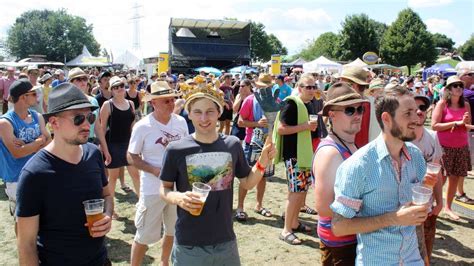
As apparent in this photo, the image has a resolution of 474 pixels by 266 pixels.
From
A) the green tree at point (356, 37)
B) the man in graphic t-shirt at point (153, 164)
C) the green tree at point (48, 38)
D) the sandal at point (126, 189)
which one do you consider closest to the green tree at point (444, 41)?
the green tree at point (356, 37)

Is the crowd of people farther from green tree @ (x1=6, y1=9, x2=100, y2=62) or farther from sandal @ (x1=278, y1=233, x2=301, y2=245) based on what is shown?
green tree @ (x1=6, y1=9, x2=100, y2=62)

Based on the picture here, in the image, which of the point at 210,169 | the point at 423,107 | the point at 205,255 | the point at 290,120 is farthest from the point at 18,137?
the point at 423,107

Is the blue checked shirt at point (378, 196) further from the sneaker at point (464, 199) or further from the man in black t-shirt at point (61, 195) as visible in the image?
the sneaker at point (464, 199)

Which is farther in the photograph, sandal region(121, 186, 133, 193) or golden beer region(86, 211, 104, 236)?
sandal region(121, 186, 133, 193)

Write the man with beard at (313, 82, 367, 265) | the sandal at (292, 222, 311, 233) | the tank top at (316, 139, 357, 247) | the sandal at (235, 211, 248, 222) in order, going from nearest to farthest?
the man with beard at (313, 82, 367, 265), the tank top at (316, 139, 357, 247), the sandal at (292, 222, 311, 233), the sandal at (235, 211, 248, 222)

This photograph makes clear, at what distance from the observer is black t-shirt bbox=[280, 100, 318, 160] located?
472cm

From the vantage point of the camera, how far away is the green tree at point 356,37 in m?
58.6

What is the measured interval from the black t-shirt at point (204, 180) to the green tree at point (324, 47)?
60.9m

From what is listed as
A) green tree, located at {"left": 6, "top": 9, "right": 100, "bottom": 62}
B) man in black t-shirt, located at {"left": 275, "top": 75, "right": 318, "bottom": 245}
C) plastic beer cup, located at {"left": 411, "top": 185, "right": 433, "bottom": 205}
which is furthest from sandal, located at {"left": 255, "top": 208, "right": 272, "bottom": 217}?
green tree, located at {"left": 6, "top": 9, "right": 100, "bottom": 62}

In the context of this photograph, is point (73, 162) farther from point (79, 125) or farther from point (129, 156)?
point (129, 156)

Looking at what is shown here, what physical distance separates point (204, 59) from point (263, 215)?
716 inches

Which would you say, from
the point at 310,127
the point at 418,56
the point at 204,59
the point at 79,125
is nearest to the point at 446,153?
the point at 310,127

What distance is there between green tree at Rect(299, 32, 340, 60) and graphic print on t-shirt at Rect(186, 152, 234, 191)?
6090 cm

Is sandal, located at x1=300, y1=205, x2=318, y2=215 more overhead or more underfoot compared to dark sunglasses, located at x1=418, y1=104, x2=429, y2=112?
more underfoot
